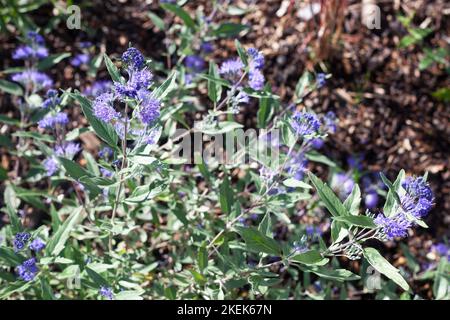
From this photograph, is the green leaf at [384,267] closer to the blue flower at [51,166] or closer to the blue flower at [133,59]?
the blue flower at [133,59]

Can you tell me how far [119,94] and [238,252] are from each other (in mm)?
906

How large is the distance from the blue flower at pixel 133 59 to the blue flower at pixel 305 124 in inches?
26.5

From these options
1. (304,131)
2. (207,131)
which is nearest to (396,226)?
(304,131)

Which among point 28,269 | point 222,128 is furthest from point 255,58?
point 28,269

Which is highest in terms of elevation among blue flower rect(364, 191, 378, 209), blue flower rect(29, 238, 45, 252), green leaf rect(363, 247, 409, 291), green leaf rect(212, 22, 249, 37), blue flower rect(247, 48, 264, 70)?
green leaf rect(212, 22, 249, 37)

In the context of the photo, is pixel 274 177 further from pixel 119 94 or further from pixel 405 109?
pixel 405 109

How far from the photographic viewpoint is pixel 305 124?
86.4 inches

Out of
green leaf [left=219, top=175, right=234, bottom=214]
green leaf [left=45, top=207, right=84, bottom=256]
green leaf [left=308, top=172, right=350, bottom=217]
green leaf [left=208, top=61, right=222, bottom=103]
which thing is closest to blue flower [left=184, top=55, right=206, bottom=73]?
green leaf [left=208, top=61, right=222, bottom=103]

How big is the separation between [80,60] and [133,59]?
2.08 meters

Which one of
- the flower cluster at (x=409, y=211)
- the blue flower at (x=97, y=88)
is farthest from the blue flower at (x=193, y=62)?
the flower cluster at (x=409, y=211)

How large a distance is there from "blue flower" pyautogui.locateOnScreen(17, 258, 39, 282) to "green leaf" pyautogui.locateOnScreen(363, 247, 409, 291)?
1.25m

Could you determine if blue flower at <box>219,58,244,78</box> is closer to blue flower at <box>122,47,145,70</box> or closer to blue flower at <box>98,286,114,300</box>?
blue flower at <box>122,47,145,70</box>

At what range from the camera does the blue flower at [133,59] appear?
5.86 ft

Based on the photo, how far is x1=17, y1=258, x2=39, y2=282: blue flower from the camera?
7.27 ft
